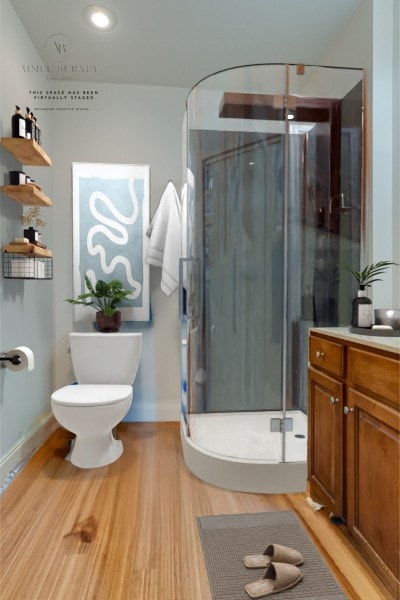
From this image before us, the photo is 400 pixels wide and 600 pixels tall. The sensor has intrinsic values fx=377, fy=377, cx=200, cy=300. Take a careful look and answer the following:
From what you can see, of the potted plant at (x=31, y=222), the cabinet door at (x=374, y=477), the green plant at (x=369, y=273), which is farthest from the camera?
the potted plant at (x=31, y=222)

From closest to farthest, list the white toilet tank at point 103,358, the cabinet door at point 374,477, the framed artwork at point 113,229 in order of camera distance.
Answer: the cabinet door at point 374,477, the white toilet tank at point 103,358, the framed artwork at point 113,229

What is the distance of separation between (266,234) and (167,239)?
78 cm

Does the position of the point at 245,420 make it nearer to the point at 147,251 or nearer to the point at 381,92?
the point at 147,251

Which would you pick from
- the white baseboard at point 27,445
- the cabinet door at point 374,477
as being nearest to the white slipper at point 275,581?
the cabinet door at point 374,477

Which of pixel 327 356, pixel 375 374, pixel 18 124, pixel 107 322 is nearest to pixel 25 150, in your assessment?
pixel 18 124

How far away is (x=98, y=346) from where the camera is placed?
2580 mm

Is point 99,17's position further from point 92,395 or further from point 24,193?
point 92,395

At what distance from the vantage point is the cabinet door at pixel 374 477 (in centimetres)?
120

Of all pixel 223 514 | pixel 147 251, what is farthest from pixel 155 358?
pixel 223 514

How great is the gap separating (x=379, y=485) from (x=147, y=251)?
2123 millimetres

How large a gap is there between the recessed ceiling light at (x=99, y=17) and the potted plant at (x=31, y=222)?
114 centimetres

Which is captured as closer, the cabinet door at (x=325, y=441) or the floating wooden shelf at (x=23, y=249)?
the cabinet door at (x=325, y=441)

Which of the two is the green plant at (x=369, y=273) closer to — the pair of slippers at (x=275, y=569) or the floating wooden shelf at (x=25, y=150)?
the pair of slippers at (x=275, y=569)

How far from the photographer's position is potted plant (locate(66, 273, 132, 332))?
268 centimetres
